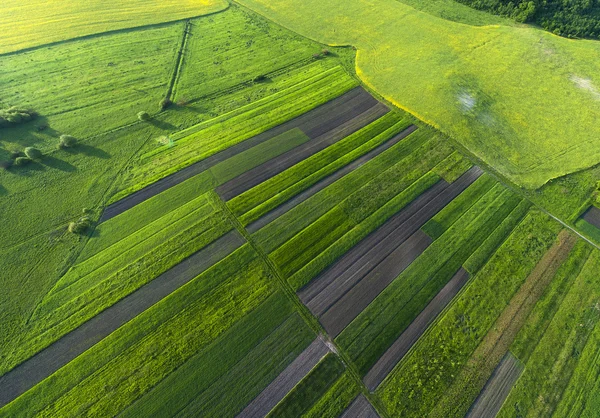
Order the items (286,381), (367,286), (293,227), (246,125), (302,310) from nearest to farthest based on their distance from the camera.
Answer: (286,381)
(302,310)
(367,286)
(293,227)
(246,125)

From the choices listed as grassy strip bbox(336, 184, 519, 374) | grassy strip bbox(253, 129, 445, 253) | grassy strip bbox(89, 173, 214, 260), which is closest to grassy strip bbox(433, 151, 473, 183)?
grassy strip bbox(253, 129, 445, 253)

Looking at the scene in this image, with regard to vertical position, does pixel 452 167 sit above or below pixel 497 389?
above

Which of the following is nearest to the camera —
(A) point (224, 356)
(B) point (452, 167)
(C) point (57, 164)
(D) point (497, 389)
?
(D) point (497, 389)

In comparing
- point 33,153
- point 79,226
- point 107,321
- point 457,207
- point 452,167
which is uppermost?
point 33,153

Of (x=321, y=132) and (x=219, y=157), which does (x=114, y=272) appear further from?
(x=321, y=132)

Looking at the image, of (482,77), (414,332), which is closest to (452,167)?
(414,332)

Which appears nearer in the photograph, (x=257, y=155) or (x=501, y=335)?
(x=501, y=335)
